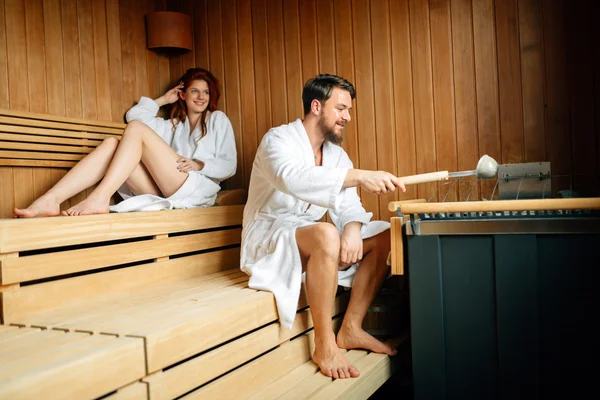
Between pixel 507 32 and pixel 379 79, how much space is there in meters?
0.62

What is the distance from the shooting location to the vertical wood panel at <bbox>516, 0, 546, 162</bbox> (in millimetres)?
2342

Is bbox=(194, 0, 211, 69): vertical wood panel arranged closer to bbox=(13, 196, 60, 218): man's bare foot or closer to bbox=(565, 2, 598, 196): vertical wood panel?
bbox=(13, 196, 60, 218): man's bare foot

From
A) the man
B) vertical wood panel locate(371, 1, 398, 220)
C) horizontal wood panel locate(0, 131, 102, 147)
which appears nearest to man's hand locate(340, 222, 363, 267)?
the man

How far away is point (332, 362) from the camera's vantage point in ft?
6.10

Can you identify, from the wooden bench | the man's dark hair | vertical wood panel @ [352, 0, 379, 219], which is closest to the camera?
the wooden bench

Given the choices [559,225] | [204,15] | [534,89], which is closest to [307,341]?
[559,225]

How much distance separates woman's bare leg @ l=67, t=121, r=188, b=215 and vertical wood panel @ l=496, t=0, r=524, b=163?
151cm

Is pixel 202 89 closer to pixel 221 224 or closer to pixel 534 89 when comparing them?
pixel 221 224

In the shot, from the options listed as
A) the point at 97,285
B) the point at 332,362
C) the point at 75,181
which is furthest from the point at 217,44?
the point at 332,362

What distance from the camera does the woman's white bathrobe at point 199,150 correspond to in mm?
2609

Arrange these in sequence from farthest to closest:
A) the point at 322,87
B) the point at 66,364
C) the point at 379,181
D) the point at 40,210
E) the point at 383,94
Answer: the point at 383,94 < the point at 322,87 < the point at 40,210 < the point at 379,181 < the point at 66,364

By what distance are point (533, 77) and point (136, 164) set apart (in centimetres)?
179

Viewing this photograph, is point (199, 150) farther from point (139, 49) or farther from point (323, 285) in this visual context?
point (323, 285)

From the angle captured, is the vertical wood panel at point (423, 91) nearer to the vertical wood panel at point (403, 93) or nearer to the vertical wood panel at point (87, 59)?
the vertical wood panel at point (403, 93)
